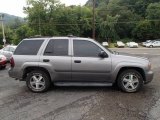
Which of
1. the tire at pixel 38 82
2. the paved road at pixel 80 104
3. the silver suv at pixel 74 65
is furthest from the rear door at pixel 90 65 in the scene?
the tire at pixel 38 82

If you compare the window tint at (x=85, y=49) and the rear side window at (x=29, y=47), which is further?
the rear side window at (x=29, y=47)

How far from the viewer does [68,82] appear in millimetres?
8453

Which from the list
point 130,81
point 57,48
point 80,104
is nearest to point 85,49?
point 57,48

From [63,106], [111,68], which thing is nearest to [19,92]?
[63,106]

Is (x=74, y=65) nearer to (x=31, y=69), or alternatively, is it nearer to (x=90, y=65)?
(x=90, y=65)

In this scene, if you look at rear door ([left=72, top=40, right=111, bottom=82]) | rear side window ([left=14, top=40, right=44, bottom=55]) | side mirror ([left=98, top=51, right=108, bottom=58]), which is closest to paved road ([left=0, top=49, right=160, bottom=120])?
rear door ([left=72, top=40, right=111, bottom=82])

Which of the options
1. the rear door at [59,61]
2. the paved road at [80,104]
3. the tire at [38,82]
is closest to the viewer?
the paved road at [80,104]

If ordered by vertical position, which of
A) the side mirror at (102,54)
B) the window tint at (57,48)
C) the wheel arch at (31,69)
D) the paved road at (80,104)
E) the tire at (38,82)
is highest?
the window tint at (57,48)

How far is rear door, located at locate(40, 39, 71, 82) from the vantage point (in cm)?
830

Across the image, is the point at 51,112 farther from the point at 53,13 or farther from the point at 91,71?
the point at 53,13

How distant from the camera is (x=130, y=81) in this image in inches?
324

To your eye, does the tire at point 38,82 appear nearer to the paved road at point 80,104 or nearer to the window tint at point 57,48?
the paved road at point 80,104

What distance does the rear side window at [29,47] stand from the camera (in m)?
8.56

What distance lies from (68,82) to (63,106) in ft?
5.43
